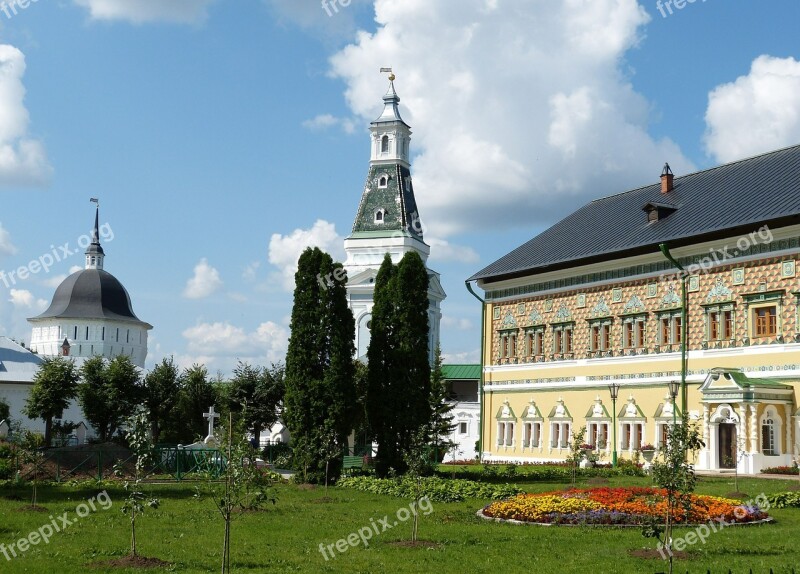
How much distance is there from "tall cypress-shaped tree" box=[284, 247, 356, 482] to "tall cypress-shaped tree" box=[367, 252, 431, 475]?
2.60ft

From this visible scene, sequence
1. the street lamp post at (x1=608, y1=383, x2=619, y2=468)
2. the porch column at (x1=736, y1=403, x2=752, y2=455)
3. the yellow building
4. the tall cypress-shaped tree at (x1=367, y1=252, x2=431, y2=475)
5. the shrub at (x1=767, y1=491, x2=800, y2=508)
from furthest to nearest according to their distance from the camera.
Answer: the street lamp post at (x1=608, y1=383, x2=619, y2=468) → the yellow building → the porch column at (x1=736, y1=403, x2=752, y2=455) → the tall cypress-shaped tree at (x1=367, y1=252, x2=431, y2=475) → the shrub at (x1=767, y1=491, x2=800, y2=508)

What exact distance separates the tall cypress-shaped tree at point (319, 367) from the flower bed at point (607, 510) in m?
9.01

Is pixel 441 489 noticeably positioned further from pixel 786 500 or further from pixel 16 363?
pixel 16 363

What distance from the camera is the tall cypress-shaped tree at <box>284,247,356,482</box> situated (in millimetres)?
27250

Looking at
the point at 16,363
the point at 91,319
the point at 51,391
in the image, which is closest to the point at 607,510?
the point at 51,391

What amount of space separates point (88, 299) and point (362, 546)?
100 m

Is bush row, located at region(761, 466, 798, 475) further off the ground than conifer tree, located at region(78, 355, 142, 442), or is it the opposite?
conifer tree, located at region(78, 355, 142, 442)

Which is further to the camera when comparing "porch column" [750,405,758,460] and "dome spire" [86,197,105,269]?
"dome spire" [86,197,105,269]

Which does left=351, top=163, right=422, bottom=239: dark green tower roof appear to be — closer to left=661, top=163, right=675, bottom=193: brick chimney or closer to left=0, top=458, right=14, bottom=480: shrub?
left=661, top=163, right=675, bottom=193: brick chimney

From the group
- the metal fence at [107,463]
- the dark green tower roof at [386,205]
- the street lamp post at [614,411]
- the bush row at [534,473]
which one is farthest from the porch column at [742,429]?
the dark green tower roof at [386,205]

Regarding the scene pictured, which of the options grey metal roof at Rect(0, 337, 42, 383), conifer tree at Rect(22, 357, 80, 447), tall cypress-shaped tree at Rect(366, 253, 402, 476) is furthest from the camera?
grey metal roof at Rect(0, 337, 42, 383)

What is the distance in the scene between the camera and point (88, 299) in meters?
109

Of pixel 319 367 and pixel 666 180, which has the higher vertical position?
pixel 666 180

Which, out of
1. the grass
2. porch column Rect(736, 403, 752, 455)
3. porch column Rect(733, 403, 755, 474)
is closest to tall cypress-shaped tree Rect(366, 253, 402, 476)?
the grass
